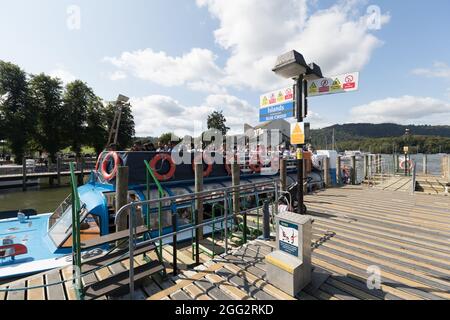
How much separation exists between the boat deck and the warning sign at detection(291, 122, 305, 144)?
240 centimetres

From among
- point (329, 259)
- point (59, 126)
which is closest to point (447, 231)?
point (329, 259)

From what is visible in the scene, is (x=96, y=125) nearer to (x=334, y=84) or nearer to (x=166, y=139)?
(x=166, y=139)

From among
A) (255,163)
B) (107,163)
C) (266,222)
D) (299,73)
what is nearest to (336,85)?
(299,73)

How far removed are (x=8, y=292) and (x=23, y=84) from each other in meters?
40.2

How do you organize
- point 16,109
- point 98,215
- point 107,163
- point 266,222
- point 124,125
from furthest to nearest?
1. point 124,125
2. point 16,109
3. point 107,163
4. point 98,215
5. point 266,222

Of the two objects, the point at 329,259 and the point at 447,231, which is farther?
the point at 447,231

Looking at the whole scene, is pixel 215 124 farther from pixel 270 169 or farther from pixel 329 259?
pixel 329 259

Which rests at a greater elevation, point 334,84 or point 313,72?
point 313,72

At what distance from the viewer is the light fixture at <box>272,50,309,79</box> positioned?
14.3 ft

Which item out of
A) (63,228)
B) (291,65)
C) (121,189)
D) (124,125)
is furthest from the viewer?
(124,125)

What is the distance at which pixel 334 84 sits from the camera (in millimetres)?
4453

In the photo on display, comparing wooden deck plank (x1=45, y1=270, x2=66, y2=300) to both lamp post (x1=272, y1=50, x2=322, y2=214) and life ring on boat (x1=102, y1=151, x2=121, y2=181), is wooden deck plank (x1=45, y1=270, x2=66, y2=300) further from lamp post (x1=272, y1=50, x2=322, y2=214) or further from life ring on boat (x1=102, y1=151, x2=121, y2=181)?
lamp post (x1=272, y1=50, x2=322, y2=214)

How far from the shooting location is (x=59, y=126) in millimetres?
34812

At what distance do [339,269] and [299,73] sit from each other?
3839 millimetres
